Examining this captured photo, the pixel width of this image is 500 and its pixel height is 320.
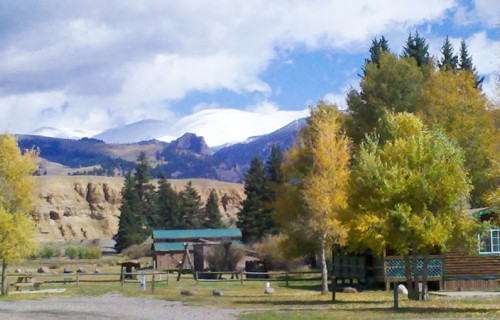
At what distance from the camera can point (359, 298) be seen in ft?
123

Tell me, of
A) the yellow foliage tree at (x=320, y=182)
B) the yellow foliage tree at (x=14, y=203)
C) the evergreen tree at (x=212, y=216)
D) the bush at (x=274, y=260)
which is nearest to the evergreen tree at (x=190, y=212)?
the evergreen tree at (x=212, y=216)

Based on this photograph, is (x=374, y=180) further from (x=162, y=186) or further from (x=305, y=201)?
(x=162, y=186)

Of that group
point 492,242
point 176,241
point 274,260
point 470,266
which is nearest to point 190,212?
point 176,241

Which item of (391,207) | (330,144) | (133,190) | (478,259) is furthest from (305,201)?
(133,190)

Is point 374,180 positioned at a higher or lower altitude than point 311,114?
lower

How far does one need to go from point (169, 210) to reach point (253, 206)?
29.5m

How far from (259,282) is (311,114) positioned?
48.0 feet

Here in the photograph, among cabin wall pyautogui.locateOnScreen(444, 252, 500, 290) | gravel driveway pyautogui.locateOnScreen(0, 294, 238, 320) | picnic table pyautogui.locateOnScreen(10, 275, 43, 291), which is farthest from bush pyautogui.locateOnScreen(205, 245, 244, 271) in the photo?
gravel driveway pyautogui.locateOnScreen(0, 294, 238, 320)

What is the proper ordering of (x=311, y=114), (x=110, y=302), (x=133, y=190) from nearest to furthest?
(x=110, y=302), (x=311, y=114), (x=133, y=190)

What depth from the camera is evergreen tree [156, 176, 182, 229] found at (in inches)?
4650

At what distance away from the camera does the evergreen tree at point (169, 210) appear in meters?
118

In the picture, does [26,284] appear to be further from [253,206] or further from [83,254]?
[83,254]

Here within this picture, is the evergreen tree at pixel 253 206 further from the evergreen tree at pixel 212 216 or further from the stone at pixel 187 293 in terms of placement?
the stone at pixel 187 293

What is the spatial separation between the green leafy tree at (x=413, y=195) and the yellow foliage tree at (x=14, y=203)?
20.5 meters
